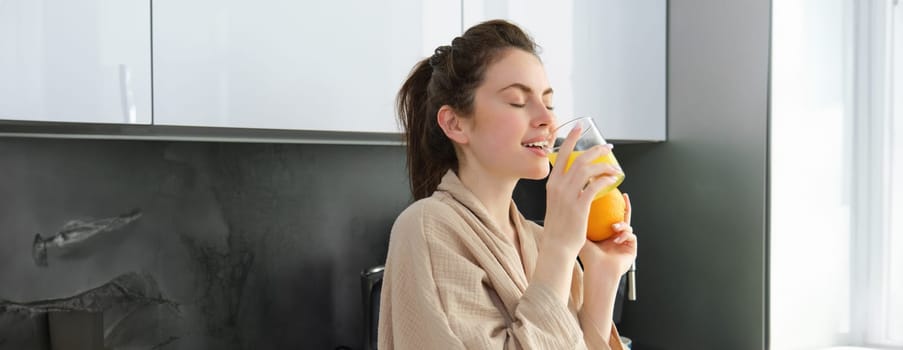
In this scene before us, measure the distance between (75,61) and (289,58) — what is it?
14.4 inches

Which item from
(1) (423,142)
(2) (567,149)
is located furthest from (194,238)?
(2) (567,149)

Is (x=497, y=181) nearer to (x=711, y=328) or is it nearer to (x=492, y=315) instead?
(x=492, y=315)

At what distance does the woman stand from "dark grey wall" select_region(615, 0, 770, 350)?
980 mm

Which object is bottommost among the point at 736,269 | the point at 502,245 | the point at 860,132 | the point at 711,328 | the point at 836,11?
the point at 711,328

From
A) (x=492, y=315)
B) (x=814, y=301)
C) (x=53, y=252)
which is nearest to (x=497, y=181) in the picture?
(x=492, y=315)

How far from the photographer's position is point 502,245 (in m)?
1.00

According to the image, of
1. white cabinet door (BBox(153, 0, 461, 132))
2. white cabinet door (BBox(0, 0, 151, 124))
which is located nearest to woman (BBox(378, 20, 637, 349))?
white cabinet door (BBox(153, 0, 461, 132))

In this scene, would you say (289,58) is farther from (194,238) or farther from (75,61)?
(194,238)

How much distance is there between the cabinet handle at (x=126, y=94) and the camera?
4.22ft

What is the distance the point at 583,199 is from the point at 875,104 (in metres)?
1.39

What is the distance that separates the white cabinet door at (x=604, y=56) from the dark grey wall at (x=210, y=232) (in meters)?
0.48

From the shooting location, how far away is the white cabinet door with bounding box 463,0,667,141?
6.11 ft

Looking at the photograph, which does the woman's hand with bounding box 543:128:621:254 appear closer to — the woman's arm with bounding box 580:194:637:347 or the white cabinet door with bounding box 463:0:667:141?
the woman's arm with bounding box 580:194:637:347

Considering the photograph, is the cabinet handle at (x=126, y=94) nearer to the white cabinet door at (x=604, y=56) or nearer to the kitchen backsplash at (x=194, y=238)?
the kitchen backsplash at (x=194, y=238)
